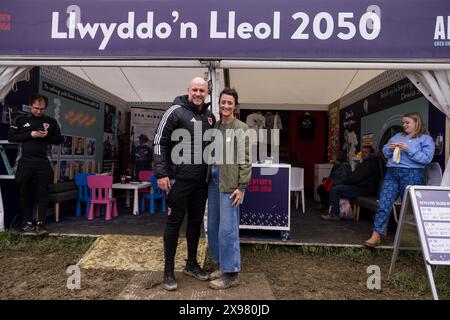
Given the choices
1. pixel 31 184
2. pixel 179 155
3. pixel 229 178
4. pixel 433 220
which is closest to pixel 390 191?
pixel 433 220

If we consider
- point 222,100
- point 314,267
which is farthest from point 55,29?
point 314,267

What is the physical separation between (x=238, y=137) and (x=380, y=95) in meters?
4.47

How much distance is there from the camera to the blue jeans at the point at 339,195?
5.29 m

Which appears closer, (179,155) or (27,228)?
(179,155)

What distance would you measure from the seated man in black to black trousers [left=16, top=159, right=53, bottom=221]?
417 centimetres

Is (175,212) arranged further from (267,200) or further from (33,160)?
(33,160)

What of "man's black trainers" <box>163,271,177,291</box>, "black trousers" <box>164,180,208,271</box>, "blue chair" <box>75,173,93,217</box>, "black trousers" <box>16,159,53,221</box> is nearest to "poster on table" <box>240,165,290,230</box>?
"black trousers" <box>164,180,208,271</box>

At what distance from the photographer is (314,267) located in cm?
339

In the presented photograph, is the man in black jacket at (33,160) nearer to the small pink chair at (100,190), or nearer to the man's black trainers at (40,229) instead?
the man's black trainers at (40,229)

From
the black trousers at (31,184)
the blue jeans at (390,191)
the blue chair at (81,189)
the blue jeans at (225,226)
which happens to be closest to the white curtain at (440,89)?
the blue jeans at (390,191)

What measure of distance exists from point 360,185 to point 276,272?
9.12 feet

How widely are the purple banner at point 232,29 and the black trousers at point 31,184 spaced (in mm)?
1357

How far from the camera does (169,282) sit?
2648 millimetres
